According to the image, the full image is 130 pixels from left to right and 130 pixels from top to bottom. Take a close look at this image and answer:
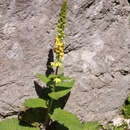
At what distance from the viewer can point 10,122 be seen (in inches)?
156

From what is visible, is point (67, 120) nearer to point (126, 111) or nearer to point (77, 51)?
point (77, 51)

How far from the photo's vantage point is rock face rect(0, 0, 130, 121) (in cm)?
381

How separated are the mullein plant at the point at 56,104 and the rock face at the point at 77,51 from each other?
28 centimetres

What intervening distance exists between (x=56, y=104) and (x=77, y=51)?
1325mm

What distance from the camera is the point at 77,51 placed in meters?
4.30

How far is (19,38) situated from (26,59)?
47cm

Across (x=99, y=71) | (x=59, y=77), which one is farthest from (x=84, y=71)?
(x=59, y=77)

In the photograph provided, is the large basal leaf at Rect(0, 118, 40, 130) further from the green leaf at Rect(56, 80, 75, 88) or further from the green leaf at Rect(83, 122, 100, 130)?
the green leaf at Rect(83, 122, 100, 130)

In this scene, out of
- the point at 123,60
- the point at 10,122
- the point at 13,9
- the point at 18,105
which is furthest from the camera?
the point at 123,60

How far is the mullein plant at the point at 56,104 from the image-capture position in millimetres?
3629

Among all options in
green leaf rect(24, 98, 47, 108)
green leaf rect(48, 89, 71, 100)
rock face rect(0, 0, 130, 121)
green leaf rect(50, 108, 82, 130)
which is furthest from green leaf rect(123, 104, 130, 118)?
green leaf rect(24, 98, 47, 108)

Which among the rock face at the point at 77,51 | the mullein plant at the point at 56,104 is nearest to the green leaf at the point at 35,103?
the mullein plant at the point at 56,104

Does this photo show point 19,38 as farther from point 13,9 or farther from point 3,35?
point 13,9

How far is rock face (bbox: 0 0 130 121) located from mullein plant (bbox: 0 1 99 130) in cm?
28
